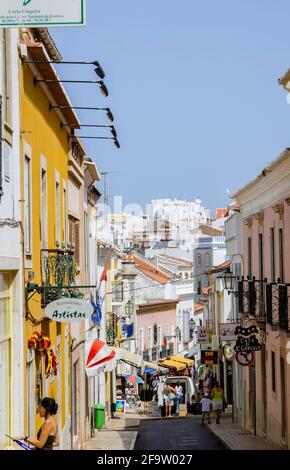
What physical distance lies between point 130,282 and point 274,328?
110 feet

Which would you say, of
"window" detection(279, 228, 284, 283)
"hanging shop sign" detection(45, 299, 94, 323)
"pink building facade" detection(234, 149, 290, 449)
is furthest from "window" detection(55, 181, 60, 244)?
"window" detection(279, 228, 284, 283)

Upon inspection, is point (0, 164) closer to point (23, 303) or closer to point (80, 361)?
point (23, 303)

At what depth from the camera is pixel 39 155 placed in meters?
16.6


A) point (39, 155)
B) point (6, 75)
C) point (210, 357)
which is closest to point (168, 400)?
point (210, 357)

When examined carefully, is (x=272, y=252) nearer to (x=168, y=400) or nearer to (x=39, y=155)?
(x=39, y=155)

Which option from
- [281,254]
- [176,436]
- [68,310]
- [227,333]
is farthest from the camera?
[227,333]

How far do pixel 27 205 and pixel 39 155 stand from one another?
151cm

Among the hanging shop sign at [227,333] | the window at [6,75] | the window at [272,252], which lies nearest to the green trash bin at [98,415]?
the hanging shop sign at [227,333]

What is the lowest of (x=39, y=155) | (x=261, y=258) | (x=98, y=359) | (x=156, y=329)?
(x=156, y=329)

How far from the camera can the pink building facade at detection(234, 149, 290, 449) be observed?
2412 centimetres

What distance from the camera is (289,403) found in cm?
2403

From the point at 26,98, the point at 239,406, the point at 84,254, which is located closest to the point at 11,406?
the point at 26,98

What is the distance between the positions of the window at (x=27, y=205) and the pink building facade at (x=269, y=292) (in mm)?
7855

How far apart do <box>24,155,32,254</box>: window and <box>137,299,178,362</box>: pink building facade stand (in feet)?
163
